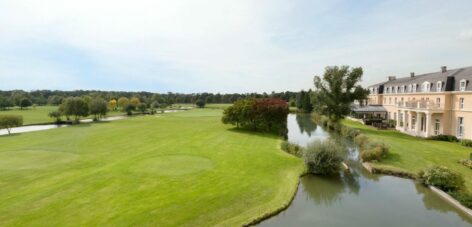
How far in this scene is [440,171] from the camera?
49.1 ft

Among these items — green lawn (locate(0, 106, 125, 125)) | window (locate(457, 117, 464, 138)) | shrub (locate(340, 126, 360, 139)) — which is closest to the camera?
window (locate(457, 117, 464, 138))

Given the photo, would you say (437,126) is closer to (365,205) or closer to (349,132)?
(349,132)

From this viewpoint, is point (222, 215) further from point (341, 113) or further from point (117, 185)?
point (341, 113)

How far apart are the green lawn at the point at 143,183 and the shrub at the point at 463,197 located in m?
7.65

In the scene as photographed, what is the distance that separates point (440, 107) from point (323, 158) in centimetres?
2095

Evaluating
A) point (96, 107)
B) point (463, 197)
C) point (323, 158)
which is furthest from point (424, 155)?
point (96, 107)

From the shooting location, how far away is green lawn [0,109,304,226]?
35.9 ft

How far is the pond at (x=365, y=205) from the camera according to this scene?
37.5 feet

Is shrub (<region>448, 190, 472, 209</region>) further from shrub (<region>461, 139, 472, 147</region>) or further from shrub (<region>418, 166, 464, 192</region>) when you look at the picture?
shrub (<region>461, 139, 472, 147</region>)

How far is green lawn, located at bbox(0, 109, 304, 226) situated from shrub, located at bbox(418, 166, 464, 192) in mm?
7130

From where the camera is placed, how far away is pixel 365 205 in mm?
13133

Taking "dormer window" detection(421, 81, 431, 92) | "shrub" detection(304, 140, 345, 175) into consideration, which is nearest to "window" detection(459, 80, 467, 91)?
"dormer window" detection(421, 81, 431, 92)

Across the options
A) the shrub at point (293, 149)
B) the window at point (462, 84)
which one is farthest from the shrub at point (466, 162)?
the window at point (462, 84)

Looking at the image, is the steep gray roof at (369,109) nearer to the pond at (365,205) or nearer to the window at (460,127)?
the window at (460,127)
